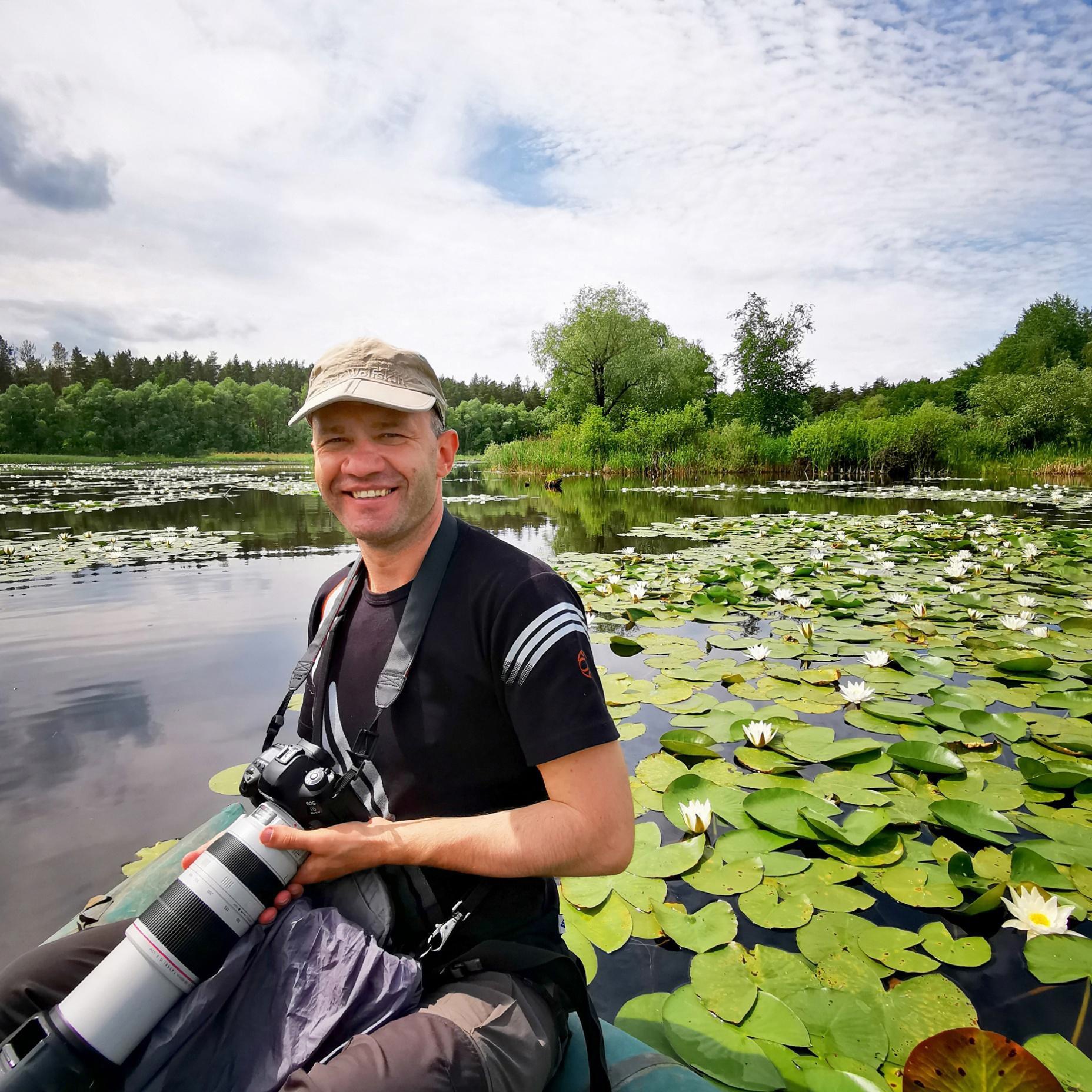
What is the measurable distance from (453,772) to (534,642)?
1.11 feet

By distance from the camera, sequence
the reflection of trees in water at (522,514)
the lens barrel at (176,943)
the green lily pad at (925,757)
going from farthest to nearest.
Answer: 1. the reflection of trees in water at (522,514)
2. the green lily pad at (925,757)
3. the lens barrel at (176,943)

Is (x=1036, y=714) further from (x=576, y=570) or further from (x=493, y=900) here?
(x=576, y=570)

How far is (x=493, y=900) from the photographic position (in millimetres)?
1207

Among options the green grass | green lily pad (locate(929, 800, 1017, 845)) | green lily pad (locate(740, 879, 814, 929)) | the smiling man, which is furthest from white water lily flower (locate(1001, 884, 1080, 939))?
the green grass

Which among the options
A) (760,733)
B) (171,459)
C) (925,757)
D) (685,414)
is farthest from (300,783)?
(171,459)

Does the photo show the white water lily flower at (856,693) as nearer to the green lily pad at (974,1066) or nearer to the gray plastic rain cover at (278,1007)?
the green lily pad at (974,1066)

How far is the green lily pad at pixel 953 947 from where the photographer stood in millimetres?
1618

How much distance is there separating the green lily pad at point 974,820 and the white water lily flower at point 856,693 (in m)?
0.83

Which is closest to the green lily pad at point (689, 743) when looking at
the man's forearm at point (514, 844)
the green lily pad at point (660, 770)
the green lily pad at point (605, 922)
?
the green lily pad at point (660, 770)

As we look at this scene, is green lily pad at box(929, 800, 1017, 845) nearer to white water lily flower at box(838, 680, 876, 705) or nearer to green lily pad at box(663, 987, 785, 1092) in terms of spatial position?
white water lily flower at box(838, 680, 876, 705)

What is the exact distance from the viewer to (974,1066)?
1.16m

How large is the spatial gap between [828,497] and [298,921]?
15.5 metres

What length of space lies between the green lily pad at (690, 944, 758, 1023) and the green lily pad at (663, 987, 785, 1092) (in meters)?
0.03

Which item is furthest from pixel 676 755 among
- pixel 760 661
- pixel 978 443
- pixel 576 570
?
pixel 978 443
